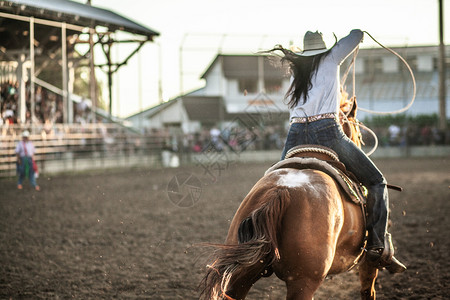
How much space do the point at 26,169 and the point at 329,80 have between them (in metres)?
12.2

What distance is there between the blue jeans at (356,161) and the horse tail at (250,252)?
2.64 ft

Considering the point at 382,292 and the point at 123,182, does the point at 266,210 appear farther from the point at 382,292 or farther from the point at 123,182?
the point at 123,182

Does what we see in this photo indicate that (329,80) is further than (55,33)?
No

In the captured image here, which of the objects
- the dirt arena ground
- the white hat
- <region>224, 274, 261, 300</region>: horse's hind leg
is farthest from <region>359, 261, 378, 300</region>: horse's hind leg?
the white hat

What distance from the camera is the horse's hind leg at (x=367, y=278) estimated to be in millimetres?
3961

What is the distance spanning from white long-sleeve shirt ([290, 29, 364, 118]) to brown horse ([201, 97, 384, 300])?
70 cm

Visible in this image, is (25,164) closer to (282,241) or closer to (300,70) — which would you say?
(300,70)

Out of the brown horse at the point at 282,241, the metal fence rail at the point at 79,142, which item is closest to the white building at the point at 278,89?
the metal fence rail at the point at 79,142

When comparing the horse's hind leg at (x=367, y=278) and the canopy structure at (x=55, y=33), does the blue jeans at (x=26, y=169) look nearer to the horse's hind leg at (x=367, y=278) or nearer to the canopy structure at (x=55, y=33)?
the canopy structure at (x=55, y=33)

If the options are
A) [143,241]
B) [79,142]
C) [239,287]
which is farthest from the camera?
[79,142]

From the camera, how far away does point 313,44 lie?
11.5 ft

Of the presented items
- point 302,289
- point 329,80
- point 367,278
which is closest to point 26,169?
point 367,278

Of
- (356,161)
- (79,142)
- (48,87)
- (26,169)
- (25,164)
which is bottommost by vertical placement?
(26,169)

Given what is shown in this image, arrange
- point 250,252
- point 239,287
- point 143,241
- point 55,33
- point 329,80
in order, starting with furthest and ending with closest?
point 55,33 → point 143,241 → point 329,80 → point 239,287 → point 250,252
